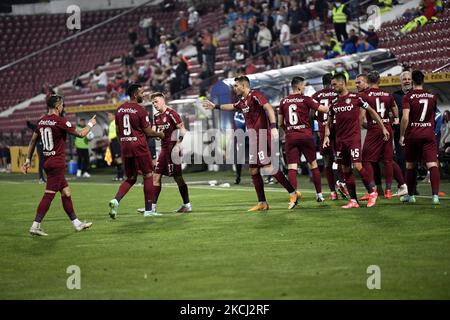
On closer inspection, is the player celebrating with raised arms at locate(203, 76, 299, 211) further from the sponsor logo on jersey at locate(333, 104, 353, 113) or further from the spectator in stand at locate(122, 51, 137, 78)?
the spectator in stand at locate(122, 51, 137, 78)

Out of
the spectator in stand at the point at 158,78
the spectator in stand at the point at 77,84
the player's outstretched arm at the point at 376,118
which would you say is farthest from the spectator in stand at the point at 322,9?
the player's outstretched arm at the point at 376,118

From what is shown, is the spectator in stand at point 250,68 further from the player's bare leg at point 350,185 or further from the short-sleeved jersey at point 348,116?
the player's bare leg at point 350,185

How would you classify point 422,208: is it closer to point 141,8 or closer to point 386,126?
point 386,126

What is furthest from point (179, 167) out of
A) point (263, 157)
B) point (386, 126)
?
point (386, 126)

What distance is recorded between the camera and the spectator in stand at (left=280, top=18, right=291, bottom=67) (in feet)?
104

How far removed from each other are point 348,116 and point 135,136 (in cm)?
366

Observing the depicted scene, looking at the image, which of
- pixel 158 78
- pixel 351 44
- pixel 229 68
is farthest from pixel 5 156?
pixel 351 44

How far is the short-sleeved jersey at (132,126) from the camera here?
1559 cm

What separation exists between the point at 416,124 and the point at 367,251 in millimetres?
5152

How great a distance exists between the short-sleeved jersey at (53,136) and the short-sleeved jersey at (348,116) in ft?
15.4

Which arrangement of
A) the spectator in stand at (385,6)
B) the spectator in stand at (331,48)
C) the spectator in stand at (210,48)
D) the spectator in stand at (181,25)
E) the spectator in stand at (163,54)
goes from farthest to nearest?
1. the spectator in stand at (181,25)
2. the spectator in stand at (163,54)
3. the spectator in stand at (210,48)
4. the spectator in stand at (385,6)
5. the spectator in stand at (331,48)

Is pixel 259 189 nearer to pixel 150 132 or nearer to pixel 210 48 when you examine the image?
pixel 150 132

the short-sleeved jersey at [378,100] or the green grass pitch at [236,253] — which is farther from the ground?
the short-sleeved jersey at [378,100]
